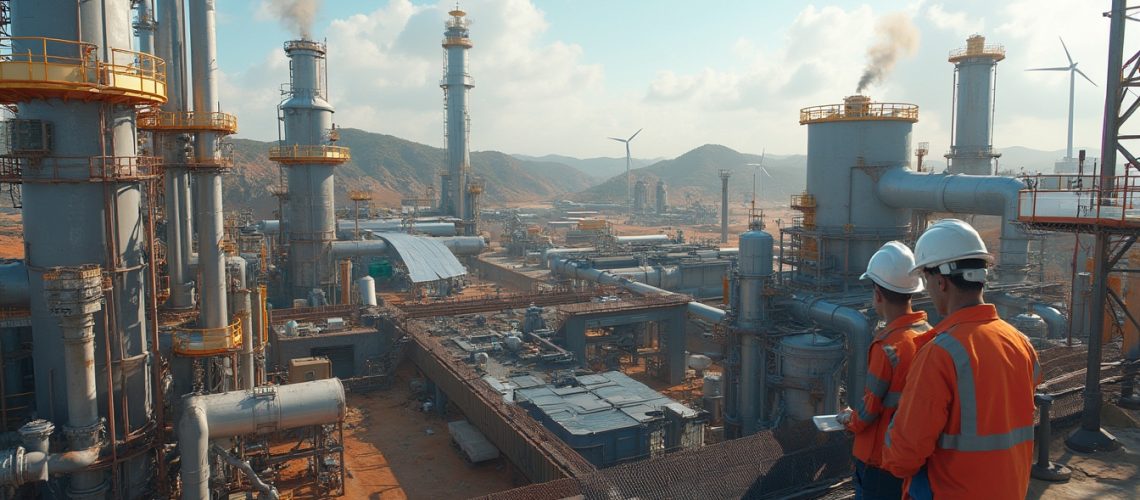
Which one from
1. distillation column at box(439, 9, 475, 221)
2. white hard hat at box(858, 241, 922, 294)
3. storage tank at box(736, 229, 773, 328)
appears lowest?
storage tank at box(736, 229, 773, 328)

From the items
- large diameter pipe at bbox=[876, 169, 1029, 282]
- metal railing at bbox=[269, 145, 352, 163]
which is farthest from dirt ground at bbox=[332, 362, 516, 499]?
metal railing at bbox=[269, 145, 352, 163]

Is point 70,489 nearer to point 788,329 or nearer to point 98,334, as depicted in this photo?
point 98,334

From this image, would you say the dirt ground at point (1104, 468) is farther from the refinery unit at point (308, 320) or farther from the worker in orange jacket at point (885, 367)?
the worker in orange jacket at point (885, 367)

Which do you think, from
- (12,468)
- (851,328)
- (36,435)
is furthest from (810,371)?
(12,468)

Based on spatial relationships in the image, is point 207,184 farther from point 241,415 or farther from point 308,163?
point 308,163

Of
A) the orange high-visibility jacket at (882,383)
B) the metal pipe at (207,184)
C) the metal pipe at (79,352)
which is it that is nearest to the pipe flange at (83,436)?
the metal pipe at (79,352)

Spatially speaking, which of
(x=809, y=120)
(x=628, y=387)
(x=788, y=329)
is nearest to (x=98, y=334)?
(x=628, y=387)

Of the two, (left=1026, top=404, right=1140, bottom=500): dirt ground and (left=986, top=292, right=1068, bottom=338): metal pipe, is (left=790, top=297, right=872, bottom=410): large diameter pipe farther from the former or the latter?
(left=986, top=292, right=1068, bottom=338): metal pipe
